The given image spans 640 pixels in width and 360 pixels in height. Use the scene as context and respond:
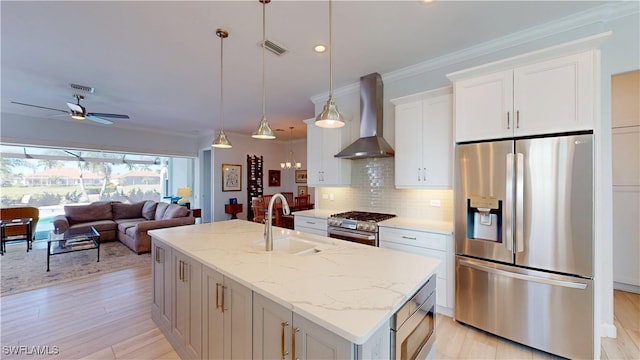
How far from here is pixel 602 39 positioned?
5.85 feet

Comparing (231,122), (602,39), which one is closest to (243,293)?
(602,39)

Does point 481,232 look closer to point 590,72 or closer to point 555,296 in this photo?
point 555,296

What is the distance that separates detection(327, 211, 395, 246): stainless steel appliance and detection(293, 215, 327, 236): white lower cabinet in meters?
0.10

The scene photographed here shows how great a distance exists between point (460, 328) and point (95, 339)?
3.38 metres

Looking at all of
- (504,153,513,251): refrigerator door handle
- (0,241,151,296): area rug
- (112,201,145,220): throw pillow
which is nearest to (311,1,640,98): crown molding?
(504,153,513,251): refrigerator door handle

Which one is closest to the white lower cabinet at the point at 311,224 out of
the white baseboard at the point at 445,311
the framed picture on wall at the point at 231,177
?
the white baseboard at the point at 445,311

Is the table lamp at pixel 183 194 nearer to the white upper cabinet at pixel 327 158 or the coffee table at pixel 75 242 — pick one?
the coffee table at pixel 75 242

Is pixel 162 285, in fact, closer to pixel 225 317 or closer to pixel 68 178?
pixel 225 317

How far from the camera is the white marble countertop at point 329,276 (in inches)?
38.6

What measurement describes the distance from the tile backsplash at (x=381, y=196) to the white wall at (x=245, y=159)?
292cm

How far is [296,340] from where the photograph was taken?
3.55ft

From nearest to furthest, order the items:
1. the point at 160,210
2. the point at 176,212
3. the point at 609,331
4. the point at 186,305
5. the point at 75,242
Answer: the point at 186,305 < the point at 609,331 < the point at 75,242 < the point at 176,212 < the point at 160,210

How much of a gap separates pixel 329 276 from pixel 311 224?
2.26 meters

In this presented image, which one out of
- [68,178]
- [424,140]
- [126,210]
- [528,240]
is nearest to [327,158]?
[424,140]
